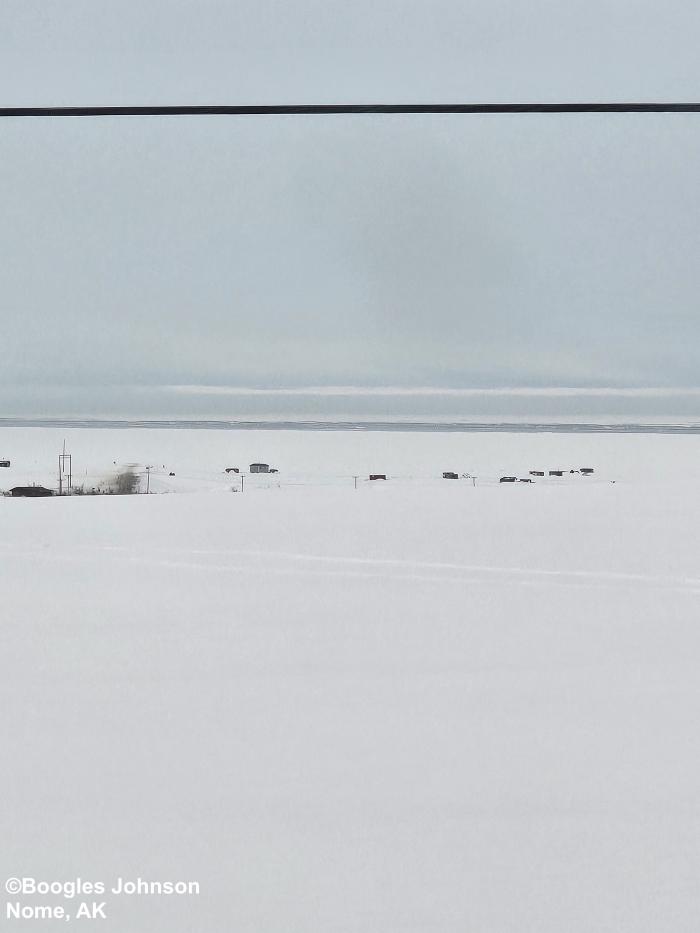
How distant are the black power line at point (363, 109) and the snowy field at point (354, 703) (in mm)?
899

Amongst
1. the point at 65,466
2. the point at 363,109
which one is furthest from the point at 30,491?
the point at 363,109

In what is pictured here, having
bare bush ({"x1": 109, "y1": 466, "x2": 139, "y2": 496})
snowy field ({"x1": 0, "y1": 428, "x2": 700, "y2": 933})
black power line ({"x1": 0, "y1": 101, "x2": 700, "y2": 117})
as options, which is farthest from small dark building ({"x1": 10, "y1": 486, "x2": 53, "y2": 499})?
black power line ({"x1": 0, "y1": 101, "x2": 700, "y2": 117})

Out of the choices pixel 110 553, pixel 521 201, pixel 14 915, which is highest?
pixel 521 201

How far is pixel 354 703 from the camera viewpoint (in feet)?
3.96

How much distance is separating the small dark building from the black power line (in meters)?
1.16

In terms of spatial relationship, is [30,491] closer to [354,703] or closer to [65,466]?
[65,466]

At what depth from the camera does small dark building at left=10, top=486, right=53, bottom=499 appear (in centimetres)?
238

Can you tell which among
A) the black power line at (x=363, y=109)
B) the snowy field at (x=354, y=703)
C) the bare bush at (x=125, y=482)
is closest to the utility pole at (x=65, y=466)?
the snowy field at (x=354, y=703)

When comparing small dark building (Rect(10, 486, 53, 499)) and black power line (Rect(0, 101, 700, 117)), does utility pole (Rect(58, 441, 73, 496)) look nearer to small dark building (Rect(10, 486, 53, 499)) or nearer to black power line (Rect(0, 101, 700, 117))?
small dark building (Rect(10, 486, 53, 499))

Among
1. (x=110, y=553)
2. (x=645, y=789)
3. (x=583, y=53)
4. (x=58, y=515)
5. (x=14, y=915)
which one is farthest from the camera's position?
(x=58, y=515)

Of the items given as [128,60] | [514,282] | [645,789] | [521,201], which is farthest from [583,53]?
[645,789]

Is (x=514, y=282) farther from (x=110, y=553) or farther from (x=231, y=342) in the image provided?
(x=110, y=553)

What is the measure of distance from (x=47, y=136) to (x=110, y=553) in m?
1.22

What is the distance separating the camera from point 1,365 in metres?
2.12
